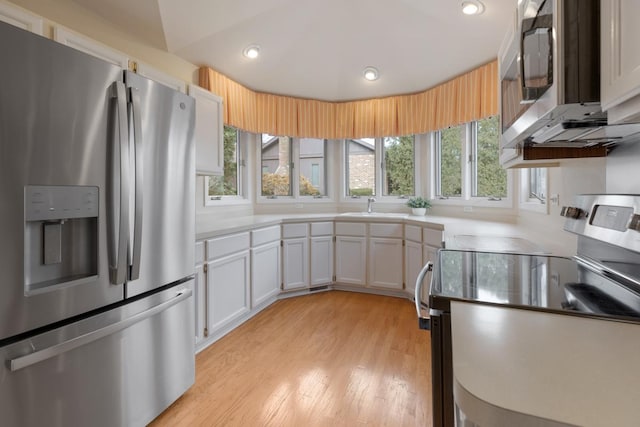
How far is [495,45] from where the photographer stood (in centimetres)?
273

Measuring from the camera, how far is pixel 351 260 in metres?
3.68

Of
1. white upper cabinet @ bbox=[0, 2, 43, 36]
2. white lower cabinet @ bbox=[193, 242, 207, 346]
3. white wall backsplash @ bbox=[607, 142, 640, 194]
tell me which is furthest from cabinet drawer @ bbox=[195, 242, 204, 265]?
white wall backsplash @ bbox=[607, 142, 640, 194]

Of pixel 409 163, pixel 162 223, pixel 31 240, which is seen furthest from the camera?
pixel 409 163

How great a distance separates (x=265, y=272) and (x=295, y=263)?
1.54 ft

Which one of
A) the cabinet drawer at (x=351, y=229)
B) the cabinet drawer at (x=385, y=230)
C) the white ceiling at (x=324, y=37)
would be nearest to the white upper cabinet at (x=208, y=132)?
the white ceiling at (x=324, y=37)

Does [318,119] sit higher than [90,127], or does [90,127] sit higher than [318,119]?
[318,119]

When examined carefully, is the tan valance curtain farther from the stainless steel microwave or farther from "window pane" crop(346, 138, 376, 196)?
the stainless steel microwave

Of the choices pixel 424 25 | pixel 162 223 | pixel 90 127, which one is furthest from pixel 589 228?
pixel 424 25

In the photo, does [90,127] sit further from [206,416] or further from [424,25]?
[424,25]

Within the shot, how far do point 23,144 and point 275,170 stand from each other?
10.3 ft

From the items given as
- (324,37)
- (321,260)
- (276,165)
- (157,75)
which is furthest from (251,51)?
(321,260)

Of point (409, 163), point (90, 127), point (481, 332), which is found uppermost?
point (409, 163)

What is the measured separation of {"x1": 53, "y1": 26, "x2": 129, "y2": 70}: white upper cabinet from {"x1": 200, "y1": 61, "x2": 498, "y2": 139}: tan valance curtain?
3.30ft

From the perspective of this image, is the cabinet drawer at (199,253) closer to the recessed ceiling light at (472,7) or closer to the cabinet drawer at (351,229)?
the cabinet drawer at (351,229)
